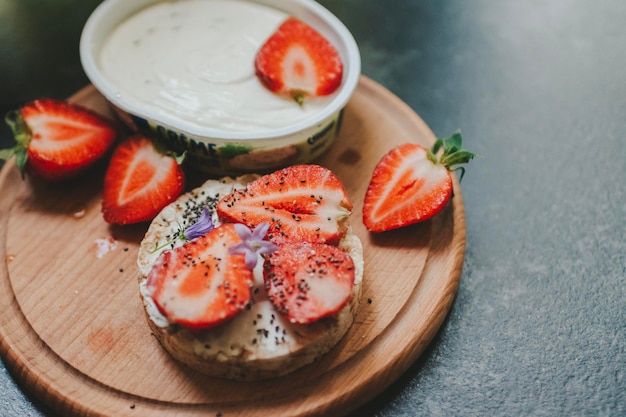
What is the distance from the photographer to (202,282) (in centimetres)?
180

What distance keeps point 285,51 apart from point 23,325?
4.13 ft

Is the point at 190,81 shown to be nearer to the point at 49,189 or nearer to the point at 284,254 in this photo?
the point at 49,189

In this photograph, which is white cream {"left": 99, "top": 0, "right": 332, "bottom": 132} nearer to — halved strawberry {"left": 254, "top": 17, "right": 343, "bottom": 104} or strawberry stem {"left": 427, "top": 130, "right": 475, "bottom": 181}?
halved strawberry {"left": 254, "top": 17, "right": 343, "bottom": 104}

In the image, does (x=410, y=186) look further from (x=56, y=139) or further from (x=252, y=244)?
(x=56, y=139)

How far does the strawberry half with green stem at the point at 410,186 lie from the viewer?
7.11 feet

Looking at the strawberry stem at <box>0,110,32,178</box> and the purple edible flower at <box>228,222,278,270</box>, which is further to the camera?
the strawberry stem at <box>0,110,32,178</box>

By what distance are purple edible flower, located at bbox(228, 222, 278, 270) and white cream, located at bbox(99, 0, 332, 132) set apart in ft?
1.63

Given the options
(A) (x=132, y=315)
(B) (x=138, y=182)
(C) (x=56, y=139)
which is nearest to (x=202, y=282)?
(A) (x=132, y=315)

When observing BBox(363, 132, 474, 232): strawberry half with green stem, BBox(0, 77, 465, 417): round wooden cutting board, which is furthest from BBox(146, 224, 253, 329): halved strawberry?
BBox(363, 132, 474, 232): strawberry half with green stem

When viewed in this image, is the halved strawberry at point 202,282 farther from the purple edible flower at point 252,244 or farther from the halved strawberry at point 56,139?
the halved strawberry at point 56,139

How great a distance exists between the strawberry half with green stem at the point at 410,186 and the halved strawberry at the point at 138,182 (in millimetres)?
644

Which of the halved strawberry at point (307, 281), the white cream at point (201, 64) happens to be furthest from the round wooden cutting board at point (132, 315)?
the white cream at point (201, 64)

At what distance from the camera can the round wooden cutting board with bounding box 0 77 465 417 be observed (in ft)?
6.13

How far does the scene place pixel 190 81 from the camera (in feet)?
7.93
